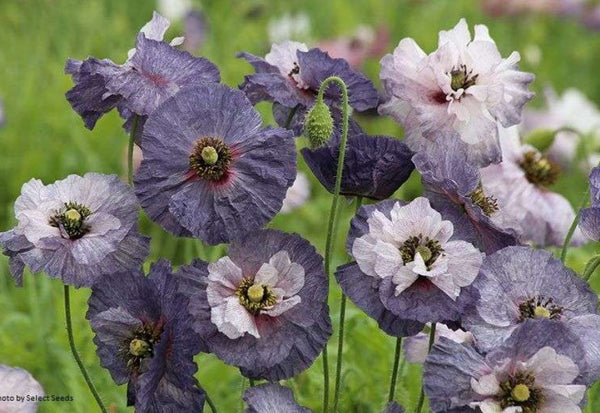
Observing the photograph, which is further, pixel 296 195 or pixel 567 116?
pixel 567 116

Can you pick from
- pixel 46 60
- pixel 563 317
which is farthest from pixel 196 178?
pixel 46 60

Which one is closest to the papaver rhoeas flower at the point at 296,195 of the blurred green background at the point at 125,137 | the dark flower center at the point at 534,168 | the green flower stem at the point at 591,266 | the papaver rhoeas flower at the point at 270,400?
the blurred green background at the point at 125,137

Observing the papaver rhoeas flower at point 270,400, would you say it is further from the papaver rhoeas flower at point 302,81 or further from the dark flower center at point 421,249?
the papaver rhoeas flower at point 302,81

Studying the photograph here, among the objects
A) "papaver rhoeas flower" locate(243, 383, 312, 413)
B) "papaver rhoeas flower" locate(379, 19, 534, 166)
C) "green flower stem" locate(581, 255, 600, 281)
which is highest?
"papaver rhoeas flower" locate(379, 19, 534, 166)

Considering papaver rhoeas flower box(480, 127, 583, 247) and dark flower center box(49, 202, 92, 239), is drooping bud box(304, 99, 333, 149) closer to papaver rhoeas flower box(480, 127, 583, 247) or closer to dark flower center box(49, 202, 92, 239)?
dark flower center box(49, 202, 92, 239)

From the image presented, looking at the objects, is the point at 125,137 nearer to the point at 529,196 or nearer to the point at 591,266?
the point at 529,196

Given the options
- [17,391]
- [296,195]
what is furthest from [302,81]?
[296,195]

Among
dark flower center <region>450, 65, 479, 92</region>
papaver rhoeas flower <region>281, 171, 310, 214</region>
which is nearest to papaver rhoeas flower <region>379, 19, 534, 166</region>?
dark flower center <region>450, 65, 479, 92</region>
